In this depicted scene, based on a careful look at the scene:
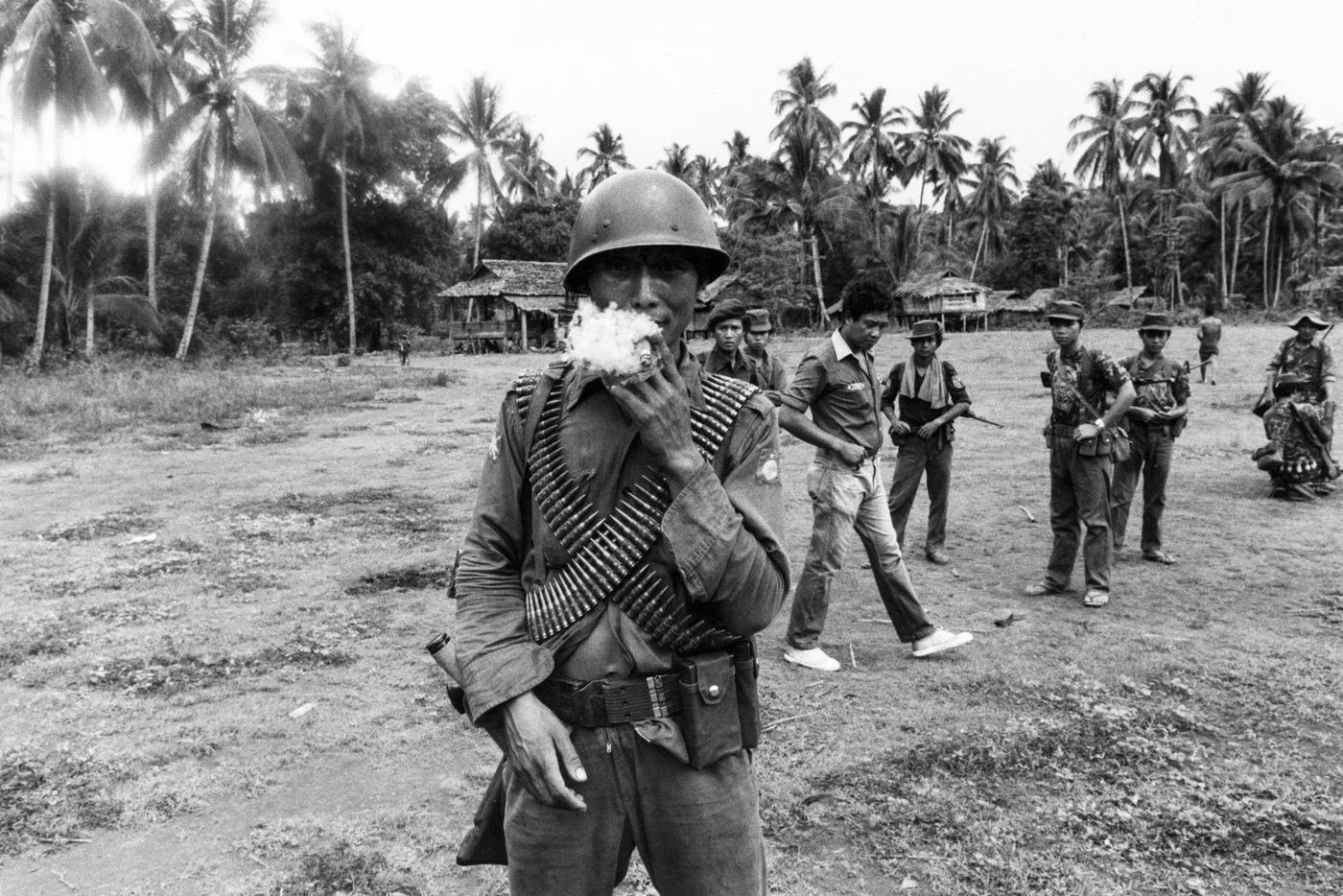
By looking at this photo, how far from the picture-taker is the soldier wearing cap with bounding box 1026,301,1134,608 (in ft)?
20.4

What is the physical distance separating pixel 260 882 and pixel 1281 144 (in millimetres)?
56612

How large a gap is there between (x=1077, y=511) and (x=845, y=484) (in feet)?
7.86

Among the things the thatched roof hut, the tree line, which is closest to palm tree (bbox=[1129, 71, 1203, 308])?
the tree line

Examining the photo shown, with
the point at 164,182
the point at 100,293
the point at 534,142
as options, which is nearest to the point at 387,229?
the point at 164,182

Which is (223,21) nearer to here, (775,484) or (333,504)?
(333,504)

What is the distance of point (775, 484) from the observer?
1809 millimetres

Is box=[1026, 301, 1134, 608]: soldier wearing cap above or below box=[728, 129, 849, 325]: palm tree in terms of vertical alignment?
below

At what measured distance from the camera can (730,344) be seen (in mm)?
7289

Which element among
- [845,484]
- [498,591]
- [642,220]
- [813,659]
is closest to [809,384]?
[845,484]

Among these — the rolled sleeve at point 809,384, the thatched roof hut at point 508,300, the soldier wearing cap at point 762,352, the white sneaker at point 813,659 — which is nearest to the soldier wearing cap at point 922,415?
the soldier wearing cap at point 762,352

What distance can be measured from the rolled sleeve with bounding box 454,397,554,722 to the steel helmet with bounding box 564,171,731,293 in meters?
0.40

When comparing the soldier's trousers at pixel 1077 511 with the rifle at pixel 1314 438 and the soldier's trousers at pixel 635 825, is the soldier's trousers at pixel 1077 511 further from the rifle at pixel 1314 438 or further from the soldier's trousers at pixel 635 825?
the soldier's trousers at pixel 635 825

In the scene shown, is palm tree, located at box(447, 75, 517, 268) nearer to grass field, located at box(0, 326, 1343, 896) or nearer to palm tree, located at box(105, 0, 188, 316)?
palm tree, located at box(105, 0, 188, 316)

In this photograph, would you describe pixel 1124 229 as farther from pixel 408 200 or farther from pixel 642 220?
pixel 642 220
